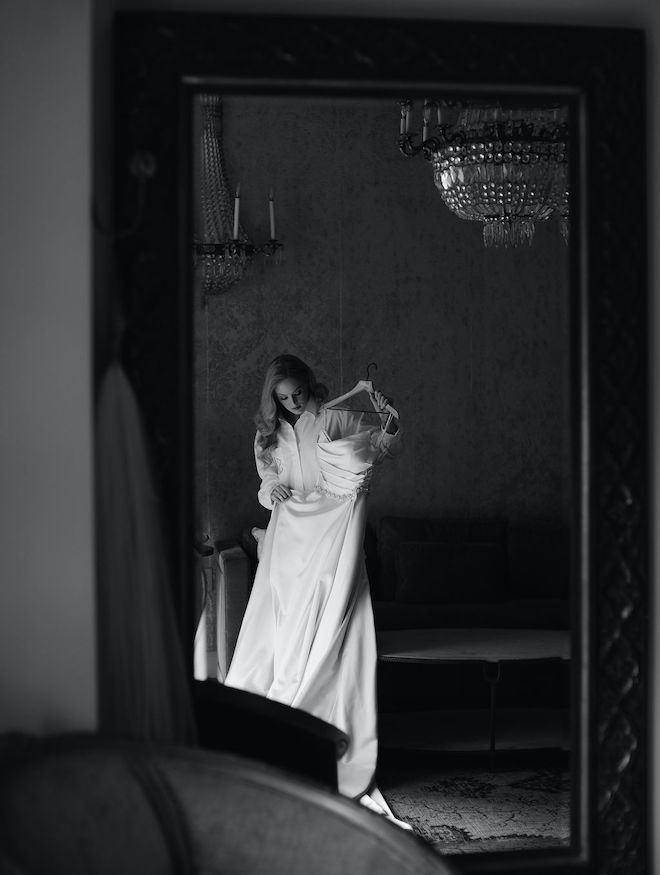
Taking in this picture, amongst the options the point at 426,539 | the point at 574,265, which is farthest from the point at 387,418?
the point at 574,265

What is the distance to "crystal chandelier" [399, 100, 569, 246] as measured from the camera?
376cm

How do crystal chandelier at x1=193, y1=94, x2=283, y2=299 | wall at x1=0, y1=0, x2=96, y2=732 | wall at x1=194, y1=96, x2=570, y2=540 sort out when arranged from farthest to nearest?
1. wall at x1=194, y1=96, x2=570, y2=540
2. crystal chandelier at x1=193, y1=94, x2=283, y2=299
3. wall at x1=0, y1=0, x2=96, y2=732

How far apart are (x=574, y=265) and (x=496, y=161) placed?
4.63 ft

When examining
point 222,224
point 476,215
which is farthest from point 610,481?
point 222,224

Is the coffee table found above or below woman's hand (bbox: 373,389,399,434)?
below

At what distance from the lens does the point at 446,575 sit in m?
5.45

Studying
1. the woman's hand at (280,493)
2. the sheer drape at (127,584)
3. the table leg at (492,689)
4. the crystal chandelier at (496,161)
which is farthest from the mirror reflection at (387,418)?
the sheer drape at (127,584)

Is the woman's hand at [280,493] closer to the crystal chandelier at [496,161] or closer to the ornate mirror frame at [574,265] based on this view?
the crystal chandelier at [496,161]

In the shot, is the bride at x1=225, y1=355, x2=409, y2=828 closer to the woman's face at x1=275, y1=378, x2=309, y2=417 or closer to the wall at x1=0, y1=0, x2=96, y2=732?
the woman's face at x1=275, y1=378, x2=309, y2=417

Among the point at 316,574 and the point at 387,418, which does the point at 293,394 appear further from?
the point at 316,574

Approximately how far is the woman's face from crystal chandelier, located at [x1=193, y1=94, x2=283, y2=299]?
1.13 metres

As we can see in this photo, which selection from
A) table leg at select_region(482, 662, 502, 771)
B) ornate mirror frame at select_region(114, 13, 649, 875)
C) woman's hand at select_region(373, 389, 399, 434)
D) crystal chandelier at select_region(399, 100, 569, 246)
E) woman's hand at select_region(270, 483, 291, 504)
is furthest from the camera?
woman's hand at select_region(270, 483, 291, 504)

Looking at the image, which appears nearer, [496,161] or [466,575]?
[496,161]

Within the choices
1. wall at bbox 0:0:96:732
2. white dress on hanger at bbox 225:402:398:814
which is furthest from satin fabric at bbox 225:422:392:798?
wall at bbox 0:0:96:732
